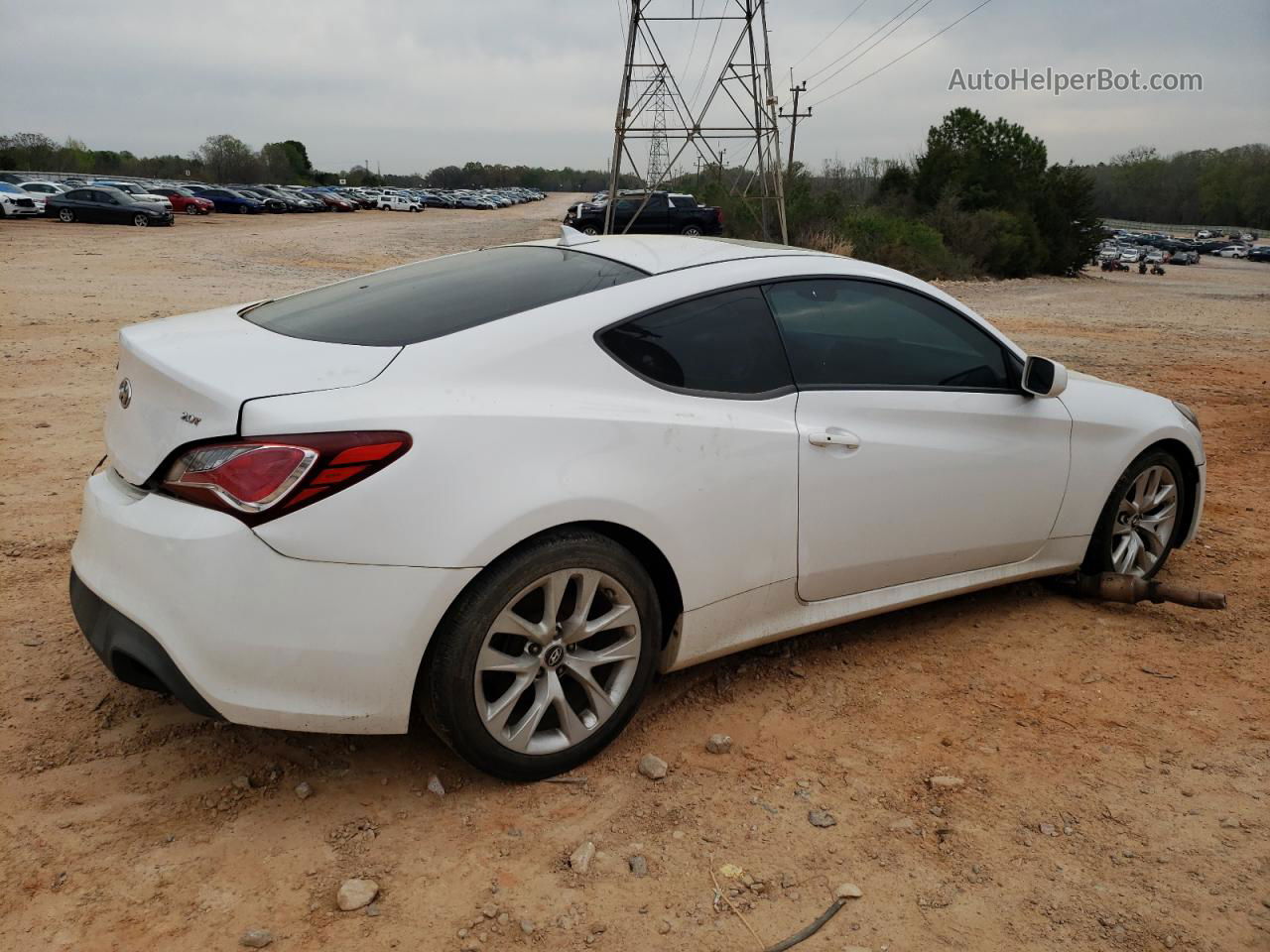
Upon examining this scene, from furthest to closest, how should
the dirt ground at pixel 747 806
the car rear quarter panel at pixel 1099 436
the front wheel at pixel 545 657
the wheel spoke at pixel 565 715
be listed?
the car rear quarter panel at pixel 1099 436 < the wheel spoke at pixel 565 715 < the front wheel at pixel 545 657 < the dirt ground at pixel 747 806

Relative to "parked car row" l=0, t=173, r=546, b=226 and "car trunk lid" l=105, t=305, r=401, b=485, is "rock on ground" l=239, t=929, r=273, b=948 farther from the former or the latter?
"parked car row" l=0, t=173, r=546, b=226

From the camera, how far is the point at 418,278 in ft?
11.8

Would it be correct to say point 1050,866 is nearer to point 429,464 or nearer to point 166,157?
point 429,464

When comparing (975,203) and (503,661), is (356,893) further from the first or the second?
(975,203)

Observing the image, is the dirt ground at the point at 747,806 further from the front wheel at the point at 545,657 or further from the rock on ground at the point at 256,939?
the front wheel at the point at 545,657

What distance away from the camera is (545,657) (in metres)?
2.81

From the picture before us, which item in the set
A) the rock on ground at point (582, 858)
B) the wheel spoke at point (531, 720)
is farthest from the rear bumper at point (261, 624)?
the rock on ground at point (582, 858)

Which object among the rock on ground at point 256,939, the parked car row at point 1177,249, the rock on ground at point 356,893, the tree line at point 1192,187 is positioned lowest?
the rock on ground at point 256,939

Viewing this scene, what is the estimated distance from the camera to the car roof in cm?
335

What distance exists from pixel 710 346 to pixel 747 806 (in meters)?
1.37

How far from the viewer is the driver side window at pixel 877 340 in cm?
342

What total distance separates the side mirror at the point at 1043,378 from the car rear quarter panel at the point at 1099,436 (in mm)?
280

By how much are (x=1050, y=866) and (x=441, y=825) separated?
1.59m

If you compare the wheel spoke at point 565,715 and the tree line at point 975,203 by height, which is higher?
the tree line at point 975,203
